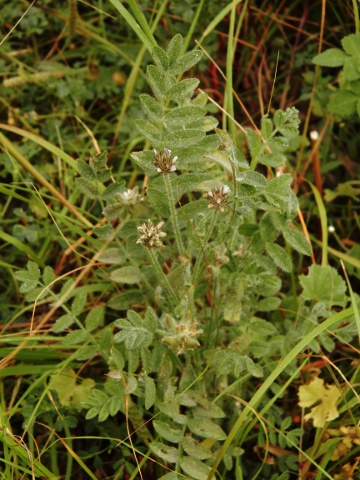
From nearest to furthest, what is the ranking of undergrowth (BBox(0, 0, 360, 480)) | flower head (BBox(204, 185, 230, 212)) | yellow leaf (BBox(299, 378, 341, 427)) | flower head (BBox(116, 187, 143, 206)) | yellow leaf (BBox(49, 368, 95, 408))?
1. flower head (BBox(204, 185, 230, 212))
2. undergrowth (BBox(0, 0, 360, 480))
3. flower head (BBox(116, 187, 143, 206))
4. yellow leaf (BBox(299, 378, 341, 427))
5. yellow leaf (BBox(49, 368, 95, 408))

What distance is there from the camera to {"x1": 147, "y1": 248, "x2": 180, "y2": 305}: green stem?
1.70m

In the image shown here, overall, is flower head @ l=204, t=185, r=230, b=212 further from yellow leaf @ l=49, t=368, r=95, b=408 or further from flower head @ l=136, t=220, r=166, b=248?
yellow leaf @ l=49, t=368, r=95, b=408

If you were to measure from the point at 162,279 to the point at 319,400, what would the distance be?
652 millimetres

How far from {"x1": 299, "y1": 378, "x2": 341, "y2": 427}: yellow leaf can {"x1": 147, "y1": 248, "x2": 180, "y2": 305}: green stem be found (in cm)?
53

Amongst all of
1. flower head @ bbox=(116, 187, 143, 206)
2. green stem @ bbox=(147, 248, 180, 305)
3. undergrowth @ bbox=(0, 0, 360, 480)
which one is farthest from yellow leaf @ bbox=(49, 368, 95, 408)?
flower head @ bbox=(116, 187, 143, 206)

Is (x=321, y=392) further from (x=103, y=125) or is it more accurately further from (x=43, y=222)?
(x=103, y=125)

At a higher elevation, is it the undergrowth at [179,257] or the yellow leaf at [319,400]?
the undergrowth at [179,257]

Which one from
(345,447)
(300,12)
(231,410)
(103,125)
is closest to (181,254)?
(231,410)

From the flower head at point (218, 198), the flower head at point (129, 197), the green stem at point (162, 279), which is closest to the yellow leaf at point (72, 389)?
the green stem at point (162, 279)

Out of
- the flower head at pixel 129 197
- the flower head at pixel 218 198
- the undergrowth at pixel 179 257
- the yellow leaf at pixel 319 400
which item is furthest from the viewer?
the yellow leaf at pixel 319 400

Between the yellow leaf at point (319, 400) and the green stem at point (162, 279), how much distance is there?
20.7 inches

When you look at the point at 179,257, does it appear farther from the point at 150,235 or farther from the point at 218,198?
the point at 218,198

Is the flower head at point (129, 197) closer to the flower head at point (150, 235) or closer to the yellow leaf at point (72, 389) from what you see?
the flower head at point (150, 235)

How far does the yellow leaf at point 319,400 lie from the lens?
193cm
